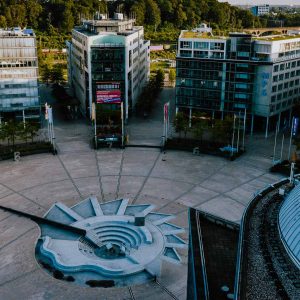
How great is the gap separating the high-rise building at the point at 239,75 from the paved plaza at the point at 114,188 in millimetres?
10739

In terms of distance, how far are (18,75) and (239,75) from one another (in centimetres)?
5243

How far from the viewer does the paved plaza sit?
5034cm

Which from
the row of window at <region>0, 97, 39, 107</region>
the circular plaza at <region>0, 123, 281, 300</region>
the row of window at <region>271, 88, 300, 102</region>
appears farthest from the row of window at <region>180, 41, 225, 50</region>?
the row of window at <region>0, 97, 39, 107</region>

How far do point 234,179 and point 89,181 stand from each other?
25.8 metres

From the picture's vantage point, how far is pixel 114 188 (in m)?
77.4

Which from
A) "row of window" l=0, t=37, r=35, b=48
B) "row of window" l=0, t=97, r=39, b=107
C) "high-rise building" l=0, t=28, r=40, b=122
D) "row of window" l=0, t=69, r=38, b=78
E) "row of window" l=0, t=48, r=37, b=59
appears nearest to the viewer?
"row of window" l=0, t=37, r=35, b=48

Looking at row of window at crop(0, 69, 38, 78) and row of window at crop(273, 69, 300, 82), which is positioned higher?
row of window at crop(0, 69, 38, 78)

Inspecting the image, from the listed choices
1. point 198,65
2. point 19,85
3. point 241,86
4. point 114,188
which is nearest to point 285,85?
point 241,86

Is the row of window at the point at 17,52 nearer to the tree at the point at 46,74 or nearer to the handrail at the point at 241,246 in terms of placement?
the tree at the point at 46,74

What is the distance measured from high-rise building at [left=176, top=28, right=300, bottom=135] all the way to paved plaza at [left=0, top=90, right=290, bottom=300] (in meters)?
10.7

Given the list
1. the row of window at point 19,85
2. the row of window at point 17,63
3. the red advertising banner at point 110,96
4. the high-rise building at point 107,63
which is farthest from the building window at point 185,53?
the row of window at point 19,85

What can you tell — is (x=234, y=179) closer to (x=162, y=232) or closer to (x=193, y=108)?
(x=162, y=232)

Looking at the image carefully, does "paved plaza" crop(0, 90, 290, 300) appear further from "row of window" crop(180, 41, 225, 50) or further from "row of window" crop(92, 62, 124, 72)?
"row of window" crop(180, 41, 225, 50)

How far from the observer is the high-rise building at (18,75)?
10581 centimetres
